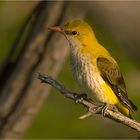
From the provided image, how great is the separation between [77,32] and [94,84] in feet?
1.44

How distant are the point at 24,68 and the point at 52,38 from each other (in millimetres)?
381

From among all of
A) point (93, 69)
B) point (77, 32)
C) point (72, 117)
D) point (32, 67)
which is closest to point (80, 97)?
point (93, 69)

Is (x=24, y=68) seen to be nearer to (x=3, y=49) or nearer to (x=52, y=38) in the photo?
(x=52, y=38)

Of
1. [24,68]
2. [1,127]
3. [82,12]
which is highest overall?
[82,12]

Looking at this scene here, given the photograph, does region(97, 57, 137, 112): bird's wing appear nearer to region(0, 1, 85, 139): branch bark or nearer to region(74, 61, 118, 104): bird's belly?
region(74, 61, 118, 104): bird's belly

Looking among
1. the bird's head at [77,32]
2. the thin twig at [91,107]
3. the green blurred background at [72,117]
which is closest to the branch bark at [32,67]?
the bird's head at [77,32]

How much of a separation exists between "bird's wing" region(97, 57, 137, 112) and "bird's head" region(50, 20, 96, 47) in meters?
0.23

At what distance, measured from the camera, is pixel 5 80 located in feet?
22.9

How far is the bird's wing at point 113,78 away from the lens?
583cm

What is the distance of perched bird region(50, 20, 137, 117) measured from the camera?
5781mm

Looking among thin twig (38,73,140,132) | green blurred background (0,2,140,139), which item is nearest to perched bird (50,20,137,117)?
thin twig (38,73,140,132)

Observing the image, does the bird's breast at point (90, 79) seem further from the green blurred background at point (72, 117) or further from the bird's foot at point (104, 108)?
the green blurred background at point (72, 117)

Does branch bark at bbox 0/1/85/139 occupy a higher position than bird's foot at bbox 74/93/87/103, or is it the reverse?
branch bark at bbox 0/1/85/139

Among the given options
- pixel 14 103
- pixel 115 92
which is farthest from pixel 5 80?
pixel 115 92
